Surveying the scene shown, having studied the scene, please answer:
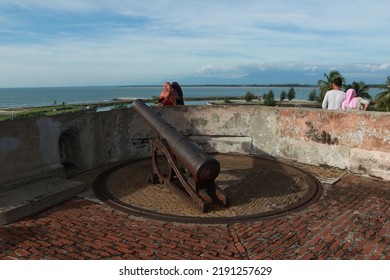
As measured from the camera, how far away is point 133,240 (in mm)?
4238

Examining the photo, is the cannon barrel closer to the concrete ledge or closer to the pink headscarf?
the concrete ledge

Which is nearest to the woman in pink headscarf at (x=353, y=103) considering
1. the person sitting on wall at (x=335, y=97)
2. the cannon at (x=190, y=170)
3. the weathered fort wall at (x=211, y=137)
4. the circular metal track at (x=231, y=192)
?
the person sitting on wall at (x=335, y=97)

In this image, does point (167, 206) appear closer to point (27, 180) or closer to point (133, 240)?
point (133, 240)

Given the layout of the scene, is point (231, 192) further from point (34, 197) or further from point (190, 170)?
point (34, 197)

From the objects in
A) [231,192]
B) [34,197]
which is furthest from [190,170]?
[34,197]

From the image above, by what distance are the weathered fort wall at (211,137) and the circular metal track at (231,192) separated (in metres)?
0.74

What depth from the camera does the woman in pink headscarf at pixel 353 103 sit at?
7.43m

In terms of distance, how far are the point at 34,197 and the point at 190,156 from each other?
9.20ft

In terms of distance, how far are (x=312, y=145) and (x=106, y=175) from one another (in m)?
5.16

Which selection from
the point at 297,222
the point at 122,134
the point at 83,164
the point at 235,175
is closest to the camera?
the point at 297,222

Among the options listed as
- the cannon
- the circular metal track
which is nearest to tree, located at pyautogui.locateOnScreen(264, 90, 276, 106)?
the circular metal track

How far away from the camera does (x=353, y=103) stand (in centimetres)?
752

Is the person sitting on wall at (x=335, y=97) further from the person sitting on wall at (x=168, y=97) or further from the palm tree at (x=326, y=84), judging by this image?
the palm tree at (x=326, y=84)

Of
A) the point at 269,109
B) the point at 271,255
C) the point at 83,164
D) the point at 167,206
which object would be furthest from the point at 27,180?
the point at 269,109
